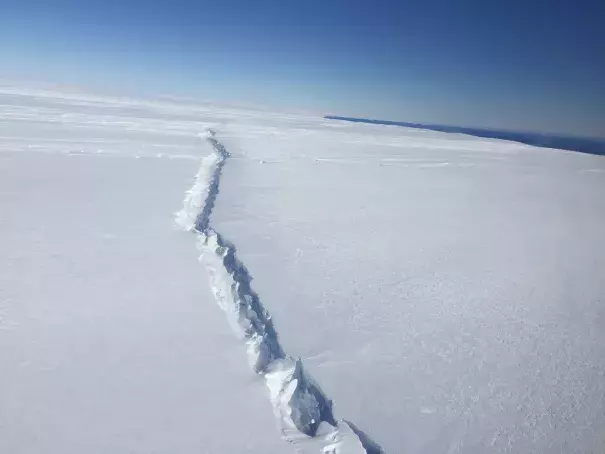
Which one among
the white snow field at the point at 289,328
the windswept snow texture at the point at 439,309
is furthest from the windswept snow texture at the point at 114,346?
the windswept snow texture at the point at 439,309

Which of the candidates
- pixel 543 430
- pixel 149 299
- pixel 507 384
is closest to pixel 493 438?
pixel 543 430

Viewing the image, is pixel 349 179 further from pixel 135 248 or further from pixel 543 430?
pixel 543 430

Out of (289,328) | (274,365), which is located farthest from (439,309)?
(274,365)

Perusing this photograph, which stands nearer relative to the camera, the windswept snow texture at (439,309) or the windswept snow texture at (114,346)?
the windswept snow texture at (114,346)

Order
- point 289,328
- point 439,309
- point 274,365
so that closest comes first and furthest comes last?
point 274,365 → point 289,328 → point 439,309

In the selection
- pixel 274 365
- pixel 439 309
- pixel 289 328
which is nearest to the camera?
pixel 274 365

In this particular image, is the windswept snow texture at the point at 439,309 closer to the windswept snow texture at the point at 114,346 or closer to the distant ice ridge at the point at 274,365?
the distant ice ridge at the point at 274,365

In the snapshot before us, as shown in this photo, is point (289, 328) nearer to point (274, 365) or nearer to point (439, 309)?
point (274, 365)
